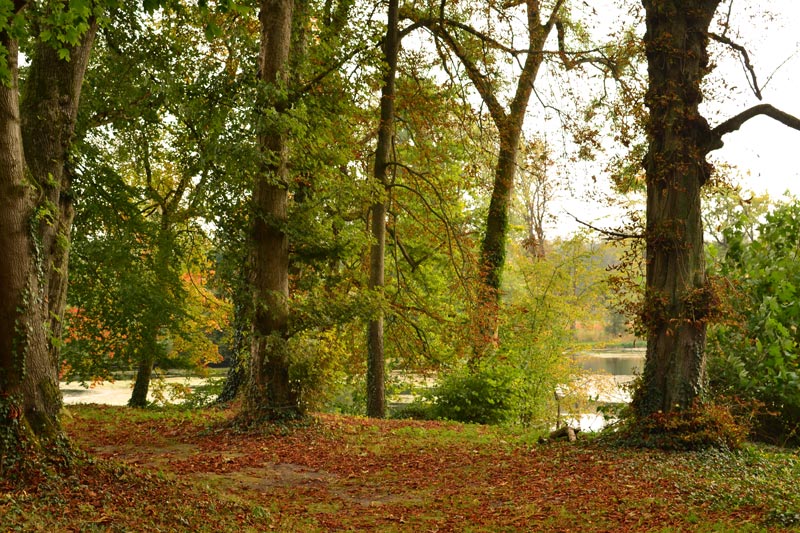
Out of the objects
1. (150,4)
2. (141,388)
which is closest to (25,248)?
(150,4)

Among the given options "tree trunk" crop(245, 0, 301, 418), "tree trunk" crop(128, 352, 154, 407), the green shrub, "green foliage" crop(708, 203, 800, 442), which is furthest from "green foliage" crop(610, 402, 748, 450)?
"tree trunk" crop(128, 352, 154, 407)

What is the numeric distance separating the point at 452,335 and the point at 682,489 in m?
8.95

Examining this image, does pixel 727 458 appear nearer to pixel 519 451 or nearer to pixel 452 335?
pixel 519 451

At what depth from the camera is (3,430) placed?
5582 millimetres

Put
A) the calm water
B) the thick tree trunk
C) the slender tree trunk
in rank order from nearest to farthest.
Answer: the slender tree trunk < the thick tree trunk < the calm water

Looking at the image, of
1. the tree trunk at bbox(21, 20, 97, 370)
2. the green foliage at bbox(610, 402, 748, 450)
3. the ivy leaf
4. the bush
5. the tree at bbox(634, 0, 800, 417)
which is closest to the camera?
the ivy leaf

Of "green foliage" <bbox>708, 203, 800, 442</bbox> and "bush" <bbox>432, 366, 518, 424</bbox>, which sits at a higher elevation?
"green foliage" <bbox>708, 203, 800, 442</bbox>

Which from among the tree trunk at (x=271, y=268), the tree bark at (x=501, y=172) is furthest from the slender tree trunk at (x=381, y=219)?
the tree trunk at (x=271, y=268)

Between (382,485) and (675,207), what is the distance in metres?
5.38

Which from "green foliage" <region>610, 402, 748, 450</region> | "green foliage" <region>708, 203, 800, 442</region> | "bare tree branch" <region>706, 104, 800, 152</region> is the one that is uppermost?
"bare tree branch" <region>706, 104, 800, 152</region>

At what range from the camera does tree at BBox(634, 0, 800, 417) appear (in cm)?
934

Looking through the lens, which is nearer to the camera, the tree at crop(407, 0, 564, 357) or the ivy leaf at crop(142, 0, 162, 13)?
the ivy leaf at crop(142, 0, 162, 13)

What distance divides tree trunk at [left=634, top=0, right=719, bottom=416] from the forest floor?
1.14 metres

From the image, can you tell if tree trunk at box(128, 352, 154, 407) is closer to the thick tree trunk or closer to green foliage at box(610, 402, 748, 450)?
the thick tree trunk
